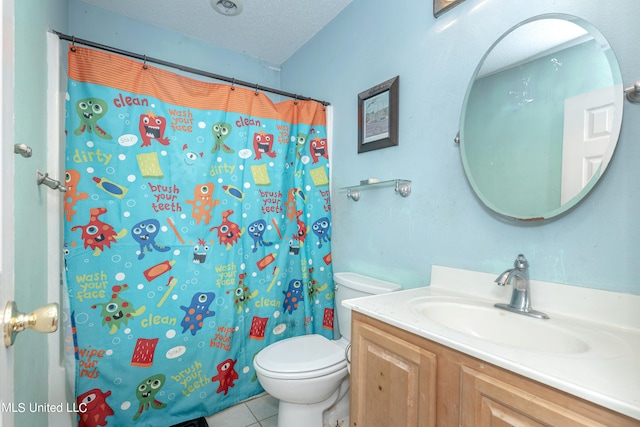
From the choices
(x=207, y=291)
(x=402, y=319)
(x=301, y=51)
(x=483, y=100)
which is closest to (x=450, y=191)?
(x=483, y=100)

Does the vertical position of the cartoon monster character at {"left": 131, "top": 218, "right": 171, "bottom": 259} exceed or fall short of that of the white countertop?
it exceeds it

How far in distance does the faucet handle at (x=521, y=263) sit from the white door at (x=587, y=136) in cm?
22

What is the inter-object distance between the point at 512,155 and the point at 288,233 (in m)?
1.28

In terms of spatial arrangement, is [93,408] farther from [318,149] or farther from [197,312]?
[318,149]

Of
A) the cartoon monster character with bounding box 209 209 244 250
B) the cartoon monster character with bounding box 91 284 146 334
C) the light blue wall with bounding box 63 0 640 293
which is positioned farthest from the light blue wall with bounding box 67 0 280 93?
the cartoon monster character with bounding box 91 284 146 334

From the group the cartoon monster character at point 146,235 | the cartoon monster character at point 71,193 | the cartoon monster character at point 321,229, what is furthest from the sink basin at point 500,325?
the cartoon monster character at point 71,193

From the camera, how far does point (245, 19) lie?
1.97 m

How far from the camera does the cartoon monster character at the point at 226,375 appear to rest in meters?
1.70

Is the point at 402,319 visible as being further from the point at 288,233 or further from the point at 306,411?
the point at 288,233

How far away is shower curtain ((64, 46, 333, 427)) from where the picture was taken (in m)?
1.38

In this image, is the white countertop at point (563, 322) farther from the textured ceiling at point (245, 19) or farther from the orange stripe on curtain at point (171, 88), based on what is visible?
the textured ceiling at point (245, 19)

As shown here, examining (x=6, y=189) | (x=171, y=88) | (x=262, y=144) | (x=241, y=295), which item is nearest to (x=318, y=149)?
(x=262, y=144)

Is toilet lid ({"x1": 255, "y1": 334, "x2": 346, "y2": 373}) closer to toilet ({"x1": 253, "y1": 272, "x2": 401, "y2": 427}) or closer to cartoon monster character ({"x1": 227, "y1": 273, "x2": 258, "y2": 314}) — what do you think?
toilet ({"x1": 253, "y1": 272, "x2": 401, "y2": 427})

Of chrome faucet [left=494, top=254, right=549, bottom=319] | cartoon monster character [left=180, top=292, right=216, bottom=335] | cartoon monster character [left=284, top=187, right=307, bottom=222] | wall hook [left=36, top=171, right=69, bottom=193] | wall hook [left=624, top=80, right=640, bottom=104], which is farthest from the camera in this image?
cartoon monster character [left=284, top=187, right=307, bottom=222]
